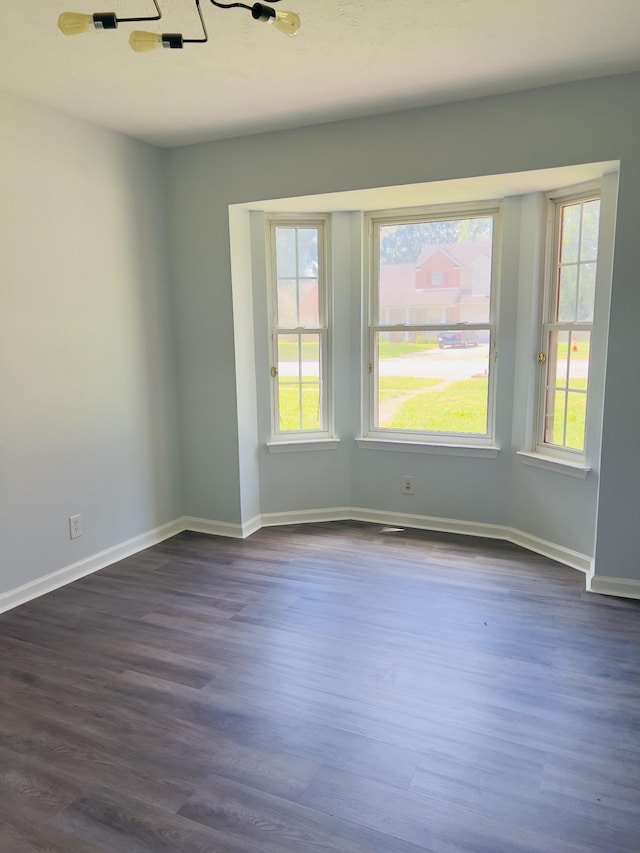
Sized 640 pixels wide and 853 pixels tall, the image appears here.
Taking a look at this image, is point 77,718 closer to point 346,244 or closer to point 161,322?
point 161,322

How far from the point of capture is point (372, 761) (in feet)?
6.41

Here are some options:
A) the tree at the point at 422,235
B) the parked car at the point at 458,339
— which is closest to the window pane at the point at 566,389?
the parked car at the point at 458,339

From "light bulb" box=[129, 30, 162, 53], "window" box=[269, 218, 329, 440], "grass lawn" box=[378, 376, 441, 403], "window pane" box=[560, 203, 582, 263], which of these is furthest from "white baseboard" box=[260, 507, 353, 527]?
"light bulb" box=[129, 30, 162, 53]

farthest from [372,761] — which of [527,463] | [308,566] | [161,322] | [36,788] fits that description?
[161,322]

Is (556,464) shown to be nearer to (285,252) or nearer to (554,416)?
(554,416)

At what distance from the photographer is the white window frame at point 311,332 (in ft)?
13.4

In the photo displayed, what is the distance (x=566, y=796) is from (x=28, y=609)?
262 cm

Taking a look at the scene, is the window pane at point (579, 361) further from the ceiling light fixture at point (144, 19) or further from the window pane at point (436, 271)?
the ceiling light fixture at point (144, 19)

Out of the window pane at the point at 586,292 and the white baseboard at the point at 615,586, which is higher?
the window pane at the point at 586,292

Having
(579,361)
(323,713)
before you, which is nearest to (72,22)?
(323,713)

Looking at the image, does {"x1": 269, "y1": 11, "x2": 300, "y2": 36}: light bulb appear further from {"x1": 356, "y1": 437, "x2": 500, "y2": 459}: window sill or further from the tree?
{"x1": 356, "y1": 437, "x2": 500, "y2": 459}: window sill

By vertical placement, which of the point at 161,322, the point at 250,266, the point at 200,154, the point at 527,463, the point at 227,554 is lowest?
the point at 227,554

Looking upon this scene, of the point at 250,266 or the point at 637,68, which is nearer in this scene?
the point at 637,68

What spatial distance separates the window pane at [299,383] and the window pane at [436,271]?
0.56 meters
